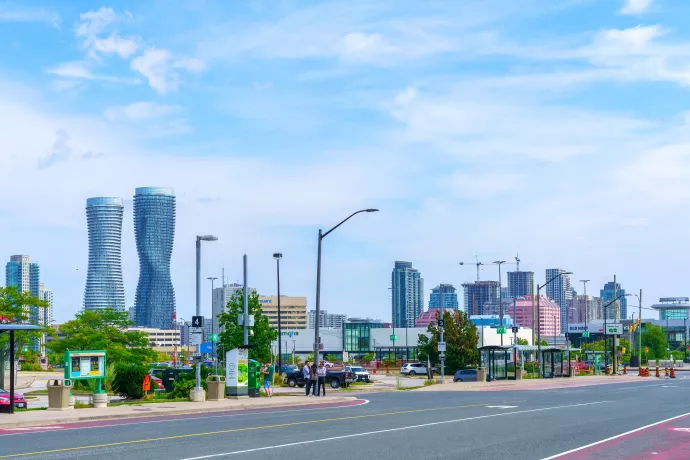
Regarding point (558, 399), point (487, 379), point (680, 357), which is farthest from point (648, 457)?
point (680, 357)

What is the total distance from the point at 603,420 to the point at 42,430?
53.4 ft

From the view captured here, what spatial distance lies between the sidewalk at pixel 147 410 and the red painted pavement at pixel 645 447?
16087 mm

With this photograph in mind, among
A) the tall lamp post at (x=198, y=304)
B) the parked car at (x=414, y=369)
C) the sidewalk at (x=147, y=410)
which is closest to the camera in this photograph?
the sidewalk at (x=147, y=410)

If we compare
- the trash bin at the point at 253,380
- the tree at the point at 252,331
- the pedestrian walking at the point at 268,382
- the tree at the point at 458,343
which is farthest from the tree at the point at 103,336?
the tree at the point at 458,343

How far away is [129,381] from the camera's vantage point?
42.9 meters

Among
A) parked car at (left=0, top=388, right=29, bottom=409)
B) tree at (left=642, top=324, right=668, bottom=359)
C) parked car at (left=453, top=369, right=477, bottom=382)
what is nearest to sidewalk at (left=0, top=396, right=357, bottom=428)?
parked car at (left=0, top=388, right=29, bottom=409)

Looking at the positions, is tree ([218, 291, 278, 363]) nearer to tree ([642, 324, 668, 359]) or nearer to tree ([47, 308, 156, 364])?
tree ([47, 308, 156, 364])

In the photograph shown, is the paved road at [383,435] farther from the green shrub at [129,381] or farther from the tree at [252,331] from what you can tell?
the tree at [252,331]

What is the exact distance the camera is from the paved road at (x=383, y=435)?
63.0ft

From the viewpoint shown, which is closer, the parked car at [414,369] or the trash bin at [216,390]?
the trash bin at [216,390]

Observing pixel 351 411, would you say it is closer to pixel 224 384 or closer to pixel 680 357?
pixel 224 384

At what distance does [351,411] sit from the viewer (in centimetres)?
3384

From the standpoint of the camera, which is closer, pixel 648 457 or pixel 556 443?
pixel 648 457

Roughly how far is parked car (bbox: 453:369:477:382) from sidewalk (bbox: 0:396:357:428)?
32.3m
